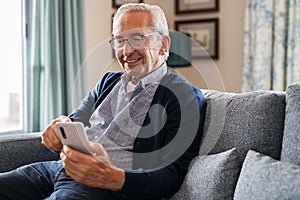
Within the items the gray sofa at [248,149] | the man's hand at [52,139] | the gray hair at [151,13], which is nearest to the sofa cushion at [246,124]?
the gray sofa at [248,149]

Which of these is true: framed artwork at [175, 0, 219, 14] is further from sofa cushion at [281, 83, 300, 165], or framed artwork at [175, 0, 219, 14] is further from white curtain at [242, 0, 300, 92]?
sofa cushion at [281, 83, 300, 165]

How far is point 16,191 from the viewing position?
164 centimetres

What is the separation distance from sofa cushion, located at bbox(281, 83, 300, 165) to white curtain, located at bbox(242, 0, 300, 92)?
1811mm

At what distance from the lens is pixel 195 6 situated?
3.84 m

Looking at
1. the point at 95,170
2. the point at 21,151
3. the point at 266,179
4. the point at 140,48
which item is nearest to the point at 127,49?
the point at 140,48

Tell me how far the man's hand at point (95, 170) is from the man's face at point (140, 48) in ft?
1.43

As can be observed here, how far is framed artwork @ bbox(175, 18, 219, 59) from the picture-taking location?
374 cm

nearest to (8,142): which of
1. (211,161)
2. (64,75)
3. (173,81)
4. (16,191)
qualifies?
(16,191)

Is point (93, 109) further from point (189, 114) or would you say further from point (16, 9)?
point (16, 9)

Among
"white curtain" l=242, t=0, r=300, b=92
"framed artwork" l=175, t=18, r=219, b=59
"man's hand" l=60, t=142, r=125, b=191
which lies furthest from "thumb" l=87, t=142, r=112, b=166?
"framed artwork" l=175, t=18, r=219, b=59

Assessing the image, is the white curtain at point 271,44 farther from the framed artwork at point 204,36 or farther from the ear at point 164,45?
the ear at point 164,45

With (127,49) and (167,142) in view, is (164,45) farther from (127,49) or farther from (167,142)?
(167,142)

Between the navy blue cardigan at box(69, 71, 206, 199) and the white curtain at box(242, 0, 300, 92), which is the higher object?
the white curtain at box(242, 0, 300, 92)

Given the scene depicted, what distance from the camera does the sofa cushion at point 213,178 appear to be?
1.46 m
